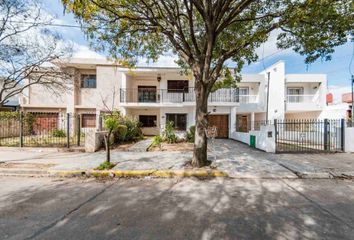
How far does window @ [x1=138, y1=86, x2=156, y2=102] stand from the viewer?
64.6 ft

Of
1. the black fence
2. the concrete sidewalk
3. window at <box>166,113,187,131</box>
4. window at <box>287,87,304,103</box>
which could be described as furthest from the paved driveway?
window at <box>287,87,304,103</box>

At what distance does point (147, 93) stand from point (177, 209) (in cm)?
1646

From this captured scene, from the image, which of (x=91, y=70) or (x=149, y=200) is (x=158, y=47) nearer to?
(x=149, y=200)

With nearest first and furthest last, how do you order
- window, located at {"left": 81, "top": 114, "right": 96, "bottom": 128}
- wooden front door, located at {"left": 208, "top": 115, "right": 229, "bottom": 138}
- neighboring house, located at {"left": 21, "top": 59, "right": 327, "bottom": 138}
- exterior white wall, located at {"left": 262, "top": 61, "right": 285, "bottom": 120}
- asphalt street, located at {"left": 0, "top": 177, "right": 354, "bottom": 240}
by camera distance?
asphalt street, located at {"left": 0, "top": 177, "right": 354, "bottom": 240}
neighboring house, located at {"left": 21, "top": 59, "right": 327, "bottom": 138}
wooden front door, located at {"left": 208, "top": 115, "right": 229, "bottom": 138}
window, located at {"left": 81, "top": 114, "right": 96, "bottom": 128}
exterior white wall, located at {"left": 262, "top": 61, "right": 285, "bottom": 120}

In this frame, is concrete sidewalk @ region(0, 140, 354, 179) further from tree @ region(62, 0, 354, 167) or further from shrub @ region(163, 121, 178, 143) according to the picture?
shrub @ region(163, 121, 178, 143)

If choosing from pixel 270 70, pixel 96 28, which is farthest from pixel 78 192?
pixel 270 70

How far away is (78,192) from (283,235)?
4855 millimetres

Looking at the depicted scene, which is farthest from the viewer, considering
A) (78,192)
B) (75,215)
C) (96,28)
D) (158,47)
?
(158,47)

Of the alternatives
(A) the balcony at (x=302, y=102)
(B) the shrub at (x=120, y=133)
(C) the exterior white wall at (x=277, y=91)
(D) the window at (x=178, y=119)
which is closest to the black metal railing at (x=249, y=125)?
(C) the exterior white wall at (x=277, y=91)

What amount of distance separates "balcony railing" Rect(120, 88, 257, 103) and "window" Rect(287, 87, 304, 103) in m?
8.97

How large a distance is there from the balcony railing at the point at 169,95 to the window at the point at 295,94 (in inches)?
353

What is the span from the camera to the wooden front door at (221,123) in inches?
717

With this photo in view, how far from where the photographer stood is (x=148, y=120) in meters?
20.0

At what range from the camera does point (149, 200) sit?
480 centimetres
